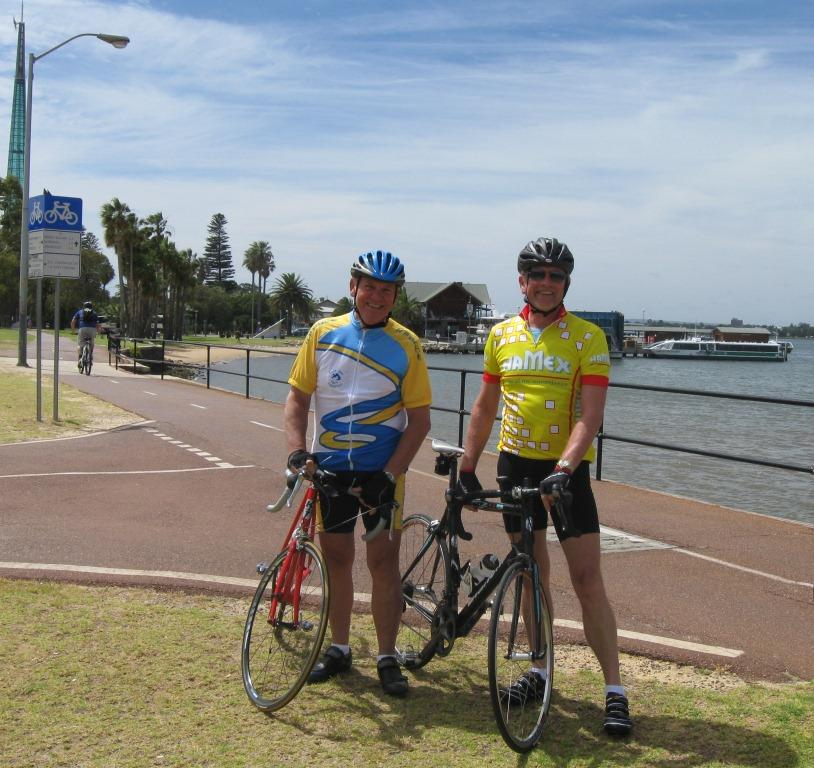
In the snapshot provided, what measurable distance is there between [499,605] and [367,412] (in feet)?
3.45

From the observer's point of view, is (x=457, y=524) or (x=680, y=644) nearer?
(x=457, y=524)

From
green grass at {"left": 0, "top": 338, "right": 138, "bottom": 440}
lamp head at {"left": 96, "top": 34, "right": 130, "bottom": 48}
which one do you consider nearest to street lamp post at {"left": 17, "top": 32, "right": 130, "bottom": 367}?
lamp head at {"left": 96, "top": 34, "right": 130, "bottom": 48}

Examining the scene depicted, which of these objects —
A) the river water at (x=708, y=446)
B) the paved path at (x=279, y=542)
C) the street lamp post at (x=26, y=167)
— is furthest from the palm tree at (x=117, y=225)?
the paved path at (x=279, y=542)

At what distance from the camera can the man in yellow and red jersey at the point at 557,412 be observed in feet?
13.3

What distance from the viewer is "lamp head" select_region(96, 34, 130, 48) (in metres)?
20.7

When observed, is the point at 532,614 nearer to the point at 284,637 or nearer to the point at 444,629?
the point at 444,629

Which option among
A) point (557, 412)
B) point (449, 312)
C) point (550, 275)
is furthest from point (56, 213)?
point (449, 312)

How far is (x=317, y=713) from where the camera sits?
409 centimetres

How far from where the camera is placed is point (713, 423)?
3269 centimetres

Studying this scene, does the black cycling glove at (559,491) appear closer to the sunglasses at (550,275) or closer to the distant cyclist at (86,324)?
the sunglasses at (550,275)

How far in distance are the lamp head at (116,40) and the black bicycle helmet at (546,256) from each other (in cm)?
1896

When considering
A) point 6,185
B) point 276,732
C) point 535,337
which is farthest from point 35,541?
point 6,185

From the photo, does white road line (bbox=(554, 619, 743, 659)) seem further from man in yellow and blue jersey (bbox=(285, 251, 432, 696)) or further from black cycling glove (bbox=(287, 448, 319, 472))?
black cycling glove (bbox=(287, 448, 319, 472))

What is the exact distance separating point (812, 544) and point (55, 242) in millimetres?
11028
